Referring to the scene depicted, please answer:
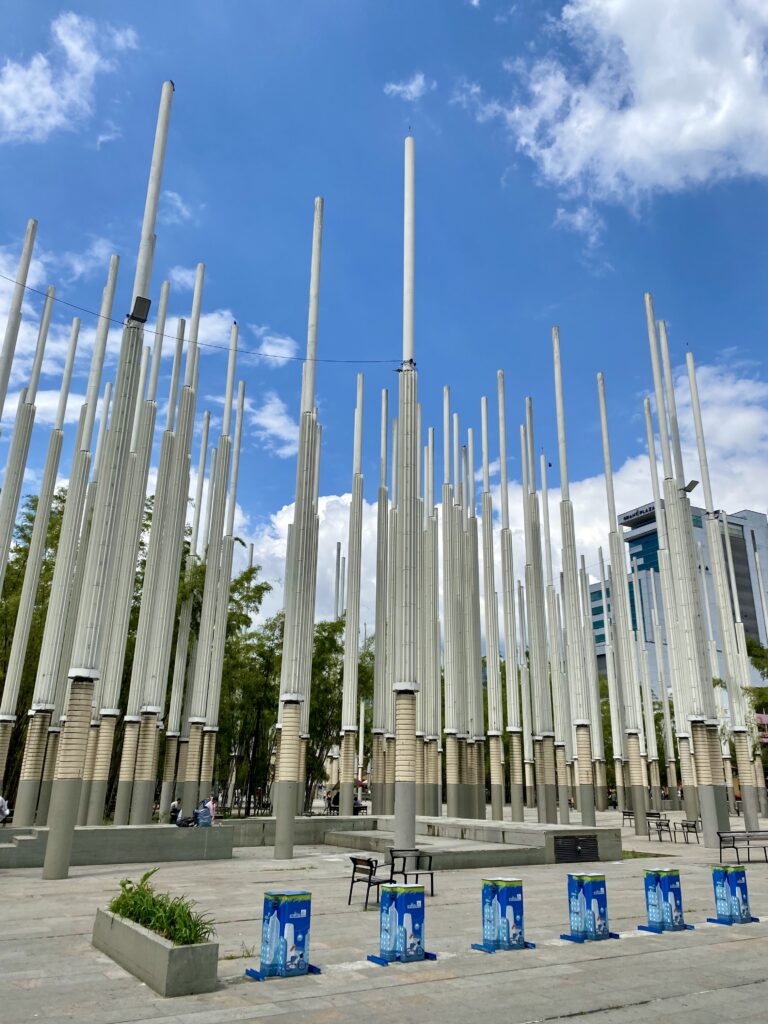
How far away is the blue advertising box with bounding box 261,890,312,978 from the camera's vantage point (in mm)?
7660

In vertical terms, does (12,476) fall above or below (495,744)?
above

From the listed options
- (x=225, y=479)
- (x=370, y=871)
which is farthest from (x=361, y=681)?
(x=370, y=871)

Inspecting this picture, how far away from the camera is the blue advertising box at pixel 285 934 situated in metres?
7.66

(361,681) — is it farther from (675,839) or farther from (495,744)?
(675,839)

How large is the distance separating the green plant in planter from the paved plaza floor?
49 centimetres

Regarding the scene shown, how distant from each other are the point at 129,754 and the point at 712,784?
19.8 meters

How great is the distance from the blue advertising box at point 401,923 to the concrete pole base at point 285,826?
40.0 ft

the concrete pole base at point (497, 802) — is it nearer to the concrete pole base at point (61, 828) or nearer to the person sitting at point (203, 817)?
the person sitting at point (203, 817)

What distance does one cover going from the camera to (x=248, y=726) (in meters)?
39.7

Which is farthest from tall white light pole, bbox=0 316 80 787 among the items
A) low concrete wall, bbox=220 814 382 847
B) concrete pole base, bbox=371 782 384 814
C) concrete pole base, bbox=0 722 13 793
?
concrete pole base, bbox=371 782 384 814

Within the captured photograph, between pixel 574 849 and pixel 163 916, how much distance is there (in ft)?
48.5

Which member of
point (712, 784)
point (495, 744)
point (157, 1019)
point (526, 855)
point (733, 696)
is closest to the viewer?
point (157, 1019)

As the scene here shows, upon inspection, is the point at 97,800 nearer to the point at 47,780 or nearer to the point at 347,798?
the point at 47,780

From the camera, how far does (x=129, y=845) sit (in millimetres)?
18594
